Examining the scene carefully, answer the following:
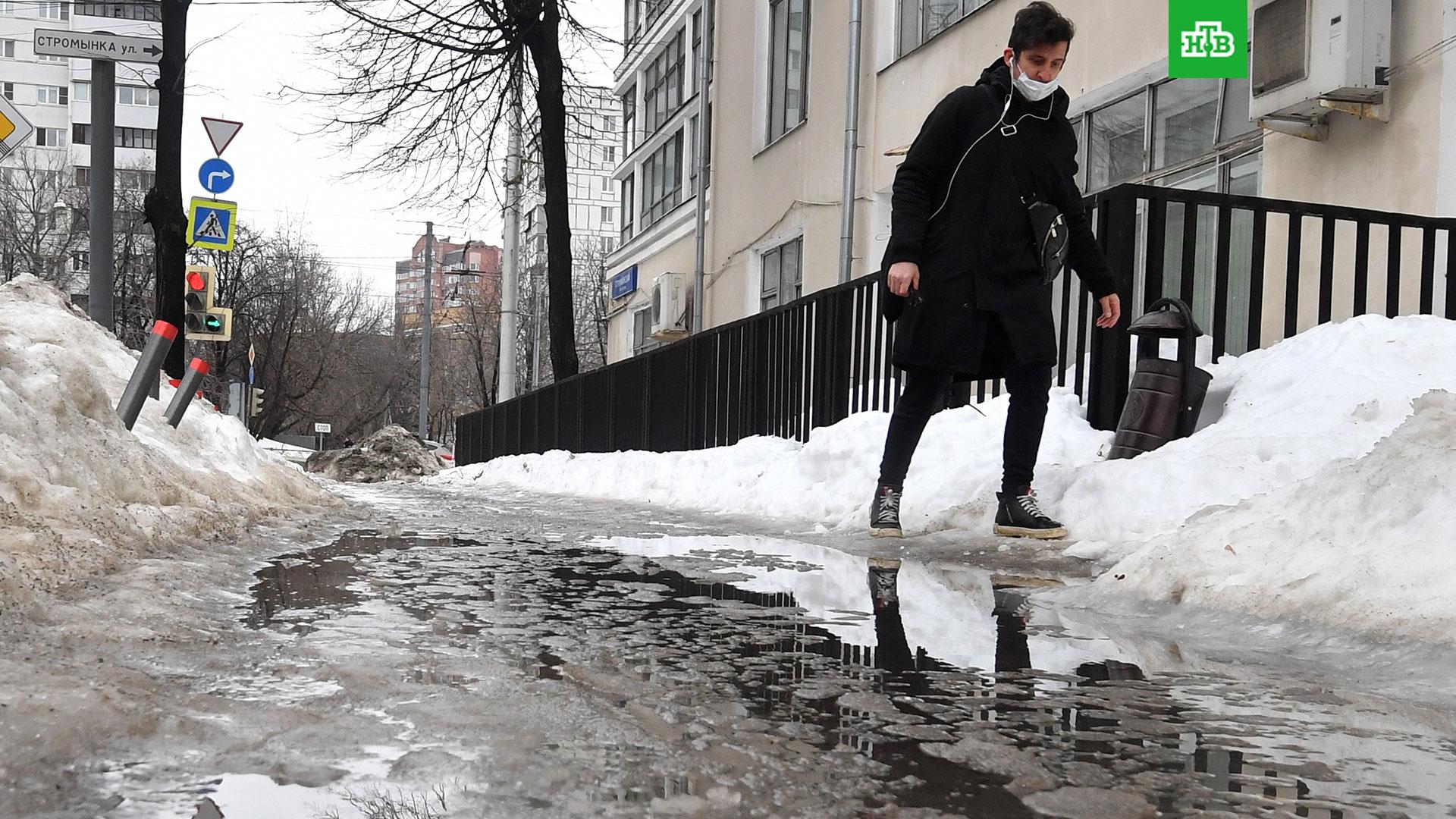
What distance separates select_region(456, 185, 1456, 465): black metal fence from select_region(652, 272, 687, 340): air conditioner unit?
7.99 metres

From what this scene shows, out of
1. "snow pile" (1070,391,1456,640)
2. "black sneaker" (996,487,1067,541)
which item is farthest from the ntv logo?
"snow pile" (1070,391,1456,640)

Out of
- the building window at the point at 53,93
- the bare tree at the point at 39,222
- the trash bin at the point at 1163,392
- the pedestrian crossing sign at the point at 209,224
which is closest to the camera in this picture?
the trash bin at the point at 1163,392

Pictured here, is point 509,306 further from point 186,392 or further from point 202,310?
point 186,392

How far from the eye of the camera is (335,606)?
3.57 metres

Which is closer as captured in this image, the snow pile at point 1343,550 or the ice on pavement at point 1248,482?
the snow pile at point 1343,550

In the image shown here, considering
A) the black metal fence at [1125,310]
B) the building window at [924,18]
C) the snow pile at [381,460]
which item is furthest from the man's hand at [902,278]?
the snow pile at [381,460]

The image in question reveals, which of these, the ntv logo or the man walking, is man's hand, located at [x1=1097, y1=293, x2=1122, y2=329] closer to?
the man walking

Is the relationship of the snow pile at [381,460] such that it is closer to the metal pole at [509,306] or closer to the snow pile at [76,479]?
the metal pole at [509,306]

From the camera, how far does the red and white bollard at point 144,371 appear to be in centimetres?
644

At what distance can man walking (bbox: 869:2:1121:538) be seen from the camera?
540cm

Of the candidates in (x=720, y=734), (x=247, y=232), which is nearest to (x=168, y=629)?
(x=720, y=734)

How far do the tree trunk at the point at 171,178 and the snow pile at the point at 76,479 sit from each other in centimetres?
736

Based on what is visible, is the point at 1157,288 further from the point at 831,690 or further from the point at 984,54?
the point at 984,54

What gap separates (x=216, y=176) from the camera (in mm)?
15133
